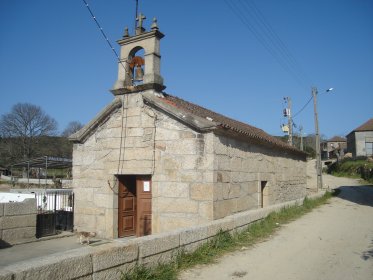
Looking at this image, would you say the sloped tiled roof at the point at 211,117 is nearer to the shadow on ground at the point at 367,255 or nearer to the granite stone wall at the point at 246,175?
the granite stone wall at the point at 246,175

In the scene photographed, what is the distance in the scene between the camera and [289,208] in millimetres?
11086

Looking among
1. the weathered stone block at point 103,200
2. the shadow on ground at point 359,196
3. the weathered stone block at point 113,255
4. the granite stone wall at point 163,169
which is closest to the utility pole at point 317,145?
the shadow on ground at point 359,196

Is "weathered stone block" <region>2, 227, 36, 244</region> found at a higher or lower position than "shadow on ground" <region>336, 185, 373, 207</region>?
lower

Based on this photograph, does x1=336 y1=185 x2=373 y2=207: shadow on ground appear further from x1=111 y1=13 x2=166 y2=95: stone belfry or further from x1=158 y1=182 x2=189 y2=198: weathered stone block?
x1=111 y1=13 x2=166 y2=95: stone belfry

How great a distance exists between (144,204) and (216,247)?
3.75 metres

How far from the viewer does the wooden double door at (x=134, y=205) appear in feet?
31.0

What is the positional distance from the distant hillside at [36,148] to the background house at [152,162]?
3695 centimetres

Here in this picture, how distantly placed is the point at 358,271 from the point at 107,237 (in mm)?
6605

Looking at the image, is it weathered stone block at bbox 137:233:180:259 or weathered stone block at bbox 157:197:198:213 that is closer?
weathered stone block at bbox 137:233:180:259

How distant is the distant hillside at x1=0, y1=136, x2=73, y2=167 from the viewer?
4453 cm

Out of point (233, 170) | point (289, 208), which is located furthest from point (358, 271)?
point (289, 208)

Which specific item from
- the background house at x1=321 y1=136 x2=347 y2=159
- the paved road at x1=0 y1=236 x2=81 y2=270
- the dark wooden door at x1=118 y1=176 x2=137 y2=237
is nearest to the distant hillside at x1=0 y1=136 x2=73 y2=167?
the paved road at x1=0 y1=236 x2=81 y2=270

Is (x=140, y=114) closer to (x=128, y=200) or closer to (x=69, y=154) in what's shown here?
(x=128, y=200)

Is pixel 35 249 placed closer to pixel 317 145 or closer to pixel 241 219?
pixel 241 219
